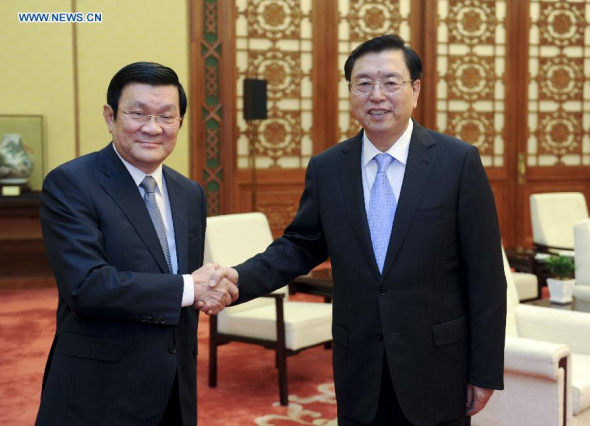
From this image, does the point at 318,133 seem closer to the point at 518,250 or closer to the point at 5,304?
the point at 518,250

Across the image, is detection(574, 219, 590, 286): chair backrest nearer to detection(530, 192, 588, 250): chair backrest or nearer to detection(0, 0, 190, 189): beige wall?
detection(530, 192, 588, 250): chair backrest

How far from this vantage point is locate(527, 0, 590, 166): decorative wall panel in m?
8.39

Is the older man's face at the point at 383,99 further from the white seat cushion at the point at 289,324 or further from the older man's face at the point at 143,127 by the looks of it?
the white seat cushion at the point at 289,324

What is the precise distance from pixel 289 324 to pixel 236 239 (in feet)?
2.11

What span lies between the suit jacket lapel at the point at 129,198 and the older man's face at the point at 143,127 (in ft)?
0.15

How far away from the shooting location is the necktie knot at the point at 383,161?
6.92 ft

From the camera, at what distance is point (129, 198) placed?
1942 mm

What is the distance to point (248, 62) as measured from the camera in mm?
7691

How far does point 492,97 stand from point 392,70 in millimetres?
6567

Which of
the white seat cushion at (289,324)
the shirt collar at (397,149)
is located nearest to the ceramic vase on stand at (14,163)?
the white seat cushion at (289,324)

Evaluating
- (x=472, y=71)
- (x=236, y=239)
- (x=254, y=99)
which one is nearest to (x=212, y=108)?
(x=254, y=99)

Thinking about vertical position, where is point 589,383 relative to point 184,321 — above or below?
below

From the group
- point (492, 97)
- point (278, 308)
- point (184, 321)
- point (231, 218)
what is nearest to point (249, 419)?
point (278, 308)

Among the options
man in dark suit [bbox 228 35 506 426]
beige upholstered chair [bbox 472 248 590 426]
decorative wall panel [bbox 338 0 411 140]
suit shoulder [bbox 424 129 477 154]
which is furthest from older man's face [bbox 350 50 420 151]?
decorative wall panel [bbox 338 0 411 140]
